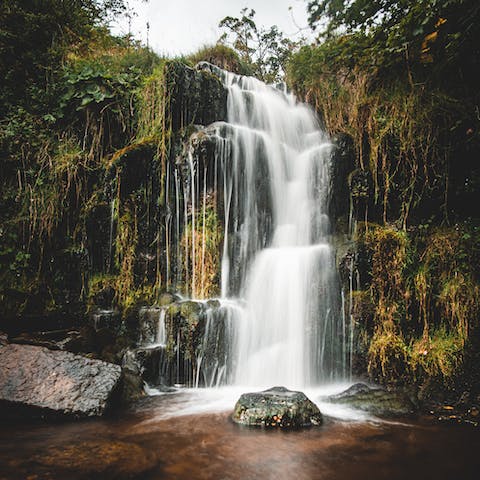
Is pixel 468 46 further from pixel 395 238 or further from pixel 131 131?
pixel 131 131

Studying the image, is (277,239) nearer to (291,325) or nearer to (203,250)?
(203,250)

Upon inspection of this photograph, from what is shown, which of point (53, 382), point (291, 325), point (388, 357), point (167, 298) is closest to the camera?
point (53, 382)

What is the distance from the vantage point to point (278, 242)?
694cm

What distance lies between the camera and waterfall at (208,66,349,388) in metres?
5.33

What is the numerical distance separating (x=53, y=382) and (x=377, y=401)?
11.7ft

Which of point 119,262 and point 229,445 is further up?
point 119,262

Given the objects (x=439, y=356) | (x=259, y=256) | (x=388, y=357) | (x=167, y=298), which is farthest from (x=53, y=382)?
(x=439, y=356)

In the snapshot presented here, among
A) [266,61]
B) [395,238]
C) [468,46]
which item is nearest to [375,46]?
[468,46]

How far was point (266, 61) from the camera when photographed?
13.1 m

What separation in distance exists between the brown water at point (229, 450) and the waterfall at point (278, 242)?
1656 mm

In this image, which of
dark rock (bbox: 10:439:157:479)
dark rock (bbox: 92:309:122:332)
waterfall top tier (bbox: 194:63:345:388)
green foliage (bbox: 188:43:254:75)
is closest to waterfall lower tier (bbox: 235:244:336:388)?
waterfall top tier (bbox: 194:63:345:388)

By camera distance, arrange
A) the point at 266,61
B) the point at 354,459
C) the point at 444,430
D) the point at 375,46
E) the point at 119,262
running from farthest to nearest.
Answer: the point at 266,61 < the point at 119,262 < the point at 375,46 < the point at 444,430 < the point at 354,459

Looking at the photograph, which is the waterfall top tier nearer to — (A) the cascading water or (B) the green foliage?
(A) the cascading water

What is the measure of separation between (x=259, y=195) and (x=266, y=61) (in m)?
8.12
